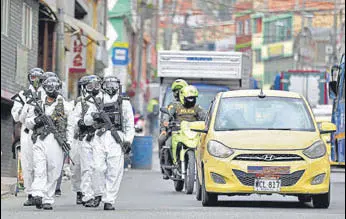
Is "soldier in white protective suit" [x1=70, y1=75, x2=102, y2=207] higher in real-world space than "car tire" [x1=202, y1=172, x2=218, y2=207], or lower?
higher

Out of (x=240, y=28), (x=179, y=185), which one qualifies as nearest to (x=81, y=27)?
(x=179, y=185)

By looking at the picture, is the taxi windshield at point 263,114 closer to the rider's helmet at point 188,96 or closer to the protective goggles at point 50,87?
the protective goggles at point 50,87

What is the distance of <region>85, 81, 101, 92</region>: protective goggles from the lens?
17109 mm

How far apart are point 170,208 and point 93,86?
2.01m

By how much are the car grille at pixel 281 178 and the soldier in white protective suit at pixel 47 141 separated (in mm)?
2422

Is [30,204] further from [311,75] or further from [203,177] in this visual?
[311,75]

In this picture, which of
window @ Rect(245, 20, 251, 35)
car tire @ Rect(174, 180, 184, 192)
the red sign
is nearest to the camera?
car tire @ Rect(174, 180, 184, 192)

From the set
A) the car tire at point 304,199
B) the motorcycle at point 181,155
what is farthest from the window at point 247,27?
the car tire at point 304,199

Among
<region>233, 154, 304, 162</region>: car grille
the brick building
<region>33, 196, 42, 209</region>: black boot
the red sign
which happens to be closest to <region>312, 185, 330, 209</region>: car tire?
<region>233, 154, 304, 162</region>: car grille

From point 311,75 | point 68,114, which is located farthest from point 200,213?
point 311,75

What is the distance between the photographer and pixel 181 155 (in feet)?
70.0

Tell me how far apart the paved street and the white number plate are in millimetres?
303

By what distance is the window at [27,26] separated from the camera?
29913 millimetres

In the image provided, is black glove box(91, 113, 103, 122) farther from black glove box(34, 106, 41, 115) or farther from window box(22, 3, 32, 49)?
window box(22, 3, 32, 49)
